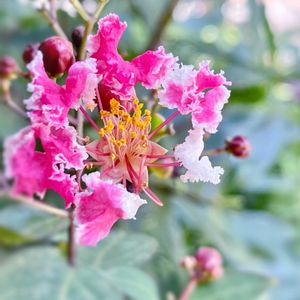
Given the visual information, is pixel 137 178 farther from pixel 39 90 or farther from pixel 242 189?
pixel 242 189

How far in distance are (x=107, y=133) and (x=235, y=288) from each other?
0.45 metres

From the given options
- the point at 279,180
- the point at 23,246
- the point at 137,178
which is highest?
the point at 137,178

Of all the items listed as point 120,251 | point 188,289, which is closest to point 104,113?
point 120,251

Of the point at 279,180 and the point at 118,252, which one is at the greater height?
the point at 118,252

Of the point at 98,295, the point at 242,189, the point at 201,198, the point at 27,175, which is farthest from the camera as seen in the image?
the point at 242,189

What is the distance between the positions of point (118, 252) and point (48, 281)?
9 cm

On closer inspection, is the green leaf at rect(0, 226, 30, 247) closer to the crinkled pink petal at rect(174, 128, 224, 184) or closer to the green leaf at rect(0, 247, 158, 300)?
the green leaf at rect(0, 247, 158, 300)

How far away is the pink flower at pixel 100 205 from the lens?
0.53 metres

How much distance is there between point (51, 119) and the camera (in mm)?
532

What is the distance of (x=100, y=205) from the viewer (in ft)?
1.73

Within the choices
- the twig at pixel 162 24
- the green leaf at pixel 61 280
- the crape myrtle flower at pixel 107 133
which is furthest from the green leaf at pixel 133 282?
the twig at pixel 162 24

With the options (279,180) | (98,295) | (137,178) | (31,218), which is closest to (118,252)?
(98,295)

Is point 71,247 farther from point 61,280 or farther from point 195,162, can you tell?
point 195,162

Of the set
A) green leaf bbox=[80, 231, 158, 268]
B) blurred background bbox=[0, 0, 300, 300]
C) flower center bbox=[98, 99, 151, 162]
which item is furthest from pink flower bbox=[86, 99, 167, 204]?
green leaf bbox=[80, 231, 158, 268]
